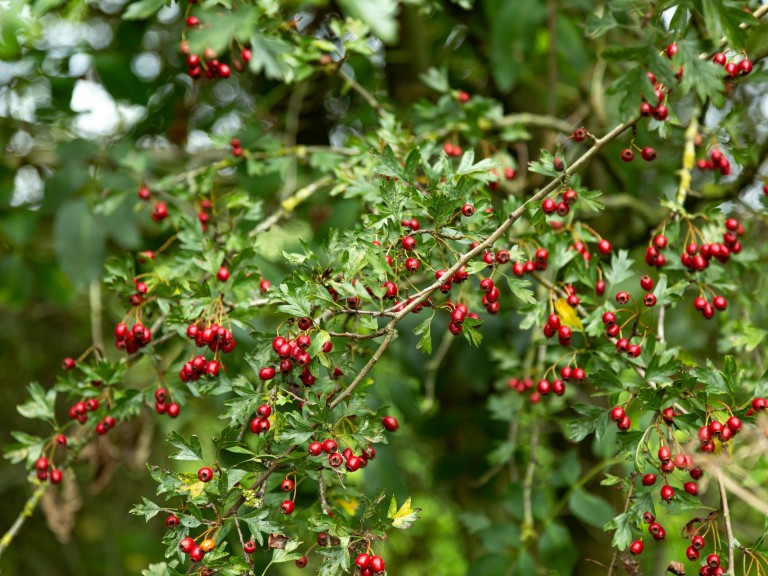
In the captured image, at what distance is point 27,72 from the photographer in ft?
9.67

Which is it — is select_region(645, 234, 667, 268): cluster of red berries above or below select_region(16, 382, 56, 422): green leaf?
above

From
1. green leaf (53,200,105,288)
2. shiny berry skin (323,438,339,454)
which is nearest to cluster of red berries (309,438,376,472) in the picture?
shiny berry skin (323,438,339,454)

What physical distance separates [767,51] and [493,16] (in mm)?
837

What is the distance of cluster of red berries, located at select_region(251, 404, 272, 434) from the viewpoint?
3.63ft

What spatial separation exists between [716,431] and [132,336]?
1.04 m

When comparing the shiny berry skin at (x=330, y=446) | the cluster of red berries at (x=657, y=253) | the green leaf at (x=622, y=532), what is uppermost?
the cluster of red berries at (x=657, y=253)

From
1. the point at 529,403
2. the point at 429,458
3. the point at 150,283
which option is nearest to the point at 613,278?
the point at 529,403

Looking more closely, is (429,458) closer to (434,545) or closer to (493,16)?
(434,545)

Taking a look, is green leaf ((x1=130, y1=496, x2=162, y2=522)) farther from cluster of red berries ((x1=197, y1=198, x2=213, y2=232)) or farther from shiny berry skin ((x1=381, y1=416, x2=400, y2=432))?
cluster of red berries ((x1=197, y1=198, x2=213, y2=232))

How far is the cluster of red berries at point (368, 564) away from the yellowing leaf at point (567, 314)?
22.5 inches

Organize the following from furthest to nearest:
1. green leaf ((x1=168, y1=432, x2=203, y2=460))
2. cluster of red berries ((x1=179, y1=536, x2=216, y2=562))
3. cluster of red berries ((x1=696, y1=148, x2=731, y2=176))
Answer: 1. cluster of red berries ((x1=696, y1=148, x2=731, y2=176))
2. green leaf ((x1=168, y1=432, x2=203, y2=460))
3. cluster of red berries ((x1=179, y1=536, x2=216, y2=562))

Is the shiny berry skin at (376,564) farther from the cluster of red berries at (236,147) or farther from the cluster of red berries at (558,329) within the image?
the cluster of red berries at (236,147)

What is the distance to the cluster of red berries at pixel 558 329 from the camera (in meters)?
1.33

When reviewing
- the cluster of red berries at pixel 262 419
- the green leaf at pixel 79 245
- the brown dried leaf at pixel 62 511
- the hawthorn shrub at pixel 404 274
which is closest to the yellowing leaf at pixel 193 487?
the hawthorn shrub at pixel 404 274
